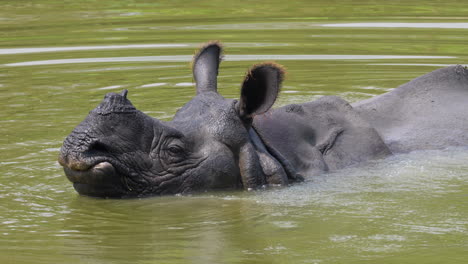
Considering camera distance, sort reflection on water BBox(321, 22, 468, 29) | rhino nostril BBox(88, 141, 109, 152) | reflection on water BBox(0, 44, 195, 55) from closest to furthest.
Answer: rhino nostril BBox(88, 141, 109, 152) < reflection on water BBox(0, 44, 195, 55) < reflection on water BBox(321, 22, 468, 29)

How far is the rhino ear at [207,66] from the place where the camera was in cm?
853

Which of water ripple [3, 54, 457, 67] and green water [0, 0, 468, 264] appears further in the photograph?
water ripple [3, 54, 457, 67]

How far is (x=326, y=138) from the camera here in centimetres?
844

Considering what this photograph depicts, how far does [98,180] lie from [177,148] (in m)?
0.63

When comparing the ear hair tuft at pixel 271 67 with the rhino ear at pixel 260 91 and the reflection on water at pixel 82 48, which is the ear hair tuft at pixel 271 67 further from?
the reflection on water at pixel 82 48

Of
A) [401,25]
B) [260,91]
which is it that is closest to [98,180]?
[260,91]

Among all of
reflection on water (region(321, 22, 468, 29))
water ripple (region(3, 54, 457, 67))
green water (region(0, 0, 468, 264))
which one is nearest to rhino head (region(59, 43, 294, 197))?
green water (region(0, 0, 468, 264))

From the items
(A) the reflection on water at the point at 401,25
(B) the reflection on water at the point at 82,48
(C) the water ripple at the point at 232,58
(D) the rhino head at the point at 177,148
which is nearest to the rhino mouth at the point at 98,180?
(D) the rhino head at the point at 177,148

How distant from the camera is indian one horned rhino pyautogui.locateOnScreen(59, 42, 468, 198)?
7.39m

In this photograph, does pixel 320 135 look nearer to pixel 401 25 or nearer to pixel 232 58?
pixel 232 58

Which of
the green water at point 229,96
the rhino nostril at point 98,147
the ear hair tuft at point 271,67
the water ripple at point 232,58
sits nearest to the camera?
the green water at point 229,96

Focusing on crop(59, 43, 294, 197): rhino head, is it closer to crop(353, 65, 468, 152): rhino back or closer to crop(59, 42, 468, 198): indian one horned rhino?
crop(59, 42, 468, 198): indian one horned rhino

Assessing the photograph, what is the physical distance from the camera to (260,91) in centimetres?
790

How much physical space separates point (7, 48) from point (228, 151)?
9.04m
